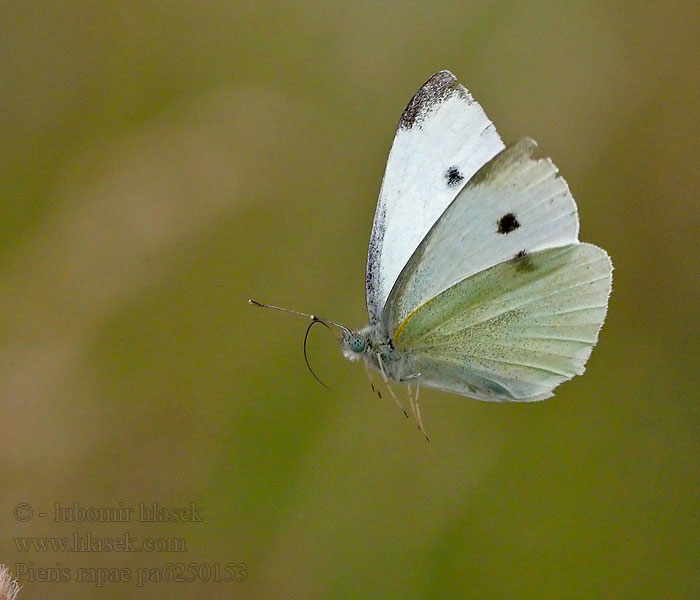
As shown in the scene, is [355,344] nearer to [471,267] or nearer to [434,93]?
[471,267]

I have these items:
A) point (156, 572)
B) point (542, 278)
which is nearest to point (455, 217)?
point (542, 278)

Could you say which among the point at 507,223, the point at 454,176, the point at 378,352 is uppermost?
the point at 454,176

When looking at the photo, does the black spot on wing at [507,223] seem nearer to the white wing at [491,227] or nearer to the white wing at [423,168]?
the white wing at [491,227]

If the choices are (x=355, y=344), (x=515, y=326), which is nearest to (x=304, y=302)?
(x=355, y=344)

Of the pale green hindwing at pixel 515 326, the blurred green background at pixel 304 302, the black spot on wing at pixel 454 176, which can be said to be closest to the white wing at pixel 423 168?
the black spot on wing at pixel 454 176

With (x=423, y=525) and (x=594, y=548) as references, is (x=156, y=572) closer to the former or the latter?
(x=423, y=525)

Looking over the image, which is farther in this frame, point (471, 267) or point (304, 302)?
point (304, 302)
